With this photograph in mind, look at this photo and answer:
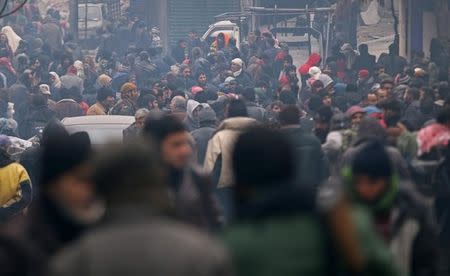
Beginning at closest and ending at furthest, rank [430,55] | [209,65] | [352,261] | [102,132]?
[352,261]
[102,132]
[430,55]
[209,65]

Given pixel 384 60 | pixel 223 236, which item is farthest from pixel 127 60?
pixel 223 236

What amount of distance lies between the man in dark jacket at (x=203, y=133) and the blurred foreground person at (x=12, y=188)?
2589 mm

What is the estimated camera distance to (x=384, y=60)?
25828 mm

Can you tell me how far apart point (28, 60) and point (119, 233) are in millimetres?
22659

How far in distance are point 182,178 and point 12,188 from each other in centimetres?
420

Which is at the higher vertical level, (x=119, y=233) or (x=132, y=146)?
(x=132, y=146)

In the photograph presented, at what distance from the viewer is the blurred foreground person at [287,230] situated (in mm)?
3924

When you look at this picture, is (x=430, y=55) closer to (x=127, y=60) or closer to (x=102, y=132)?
(x=127, y=60)

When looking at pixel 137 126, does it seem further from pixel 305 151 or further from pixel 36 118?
pixel 36 118

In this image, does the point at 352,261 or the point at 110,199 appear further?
the point at 352,261

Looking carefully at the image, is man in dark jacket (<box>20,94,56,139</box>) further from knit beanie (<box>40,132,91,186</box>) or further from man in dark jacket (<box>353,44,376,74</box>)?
knit beanie (<box>40,132,91,186</box>)

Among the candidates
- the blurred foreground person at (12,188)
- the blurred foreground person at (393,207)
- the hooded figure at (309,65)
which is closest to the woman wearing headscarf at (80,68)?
A: the hooded figure at (309,65)

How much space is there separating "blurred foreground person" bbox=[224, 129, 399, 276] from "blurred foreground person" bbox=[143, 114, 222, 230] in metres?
1.64

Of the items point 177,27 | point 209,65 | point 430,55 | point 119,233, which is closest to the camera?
point 119,233
